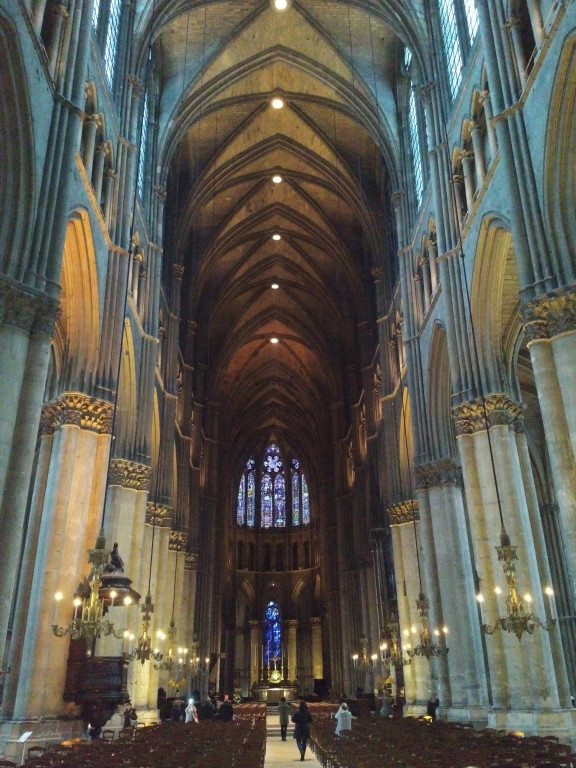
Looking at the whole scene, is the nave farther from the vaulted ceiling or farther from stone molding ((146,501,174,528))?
the vaulted ceiling

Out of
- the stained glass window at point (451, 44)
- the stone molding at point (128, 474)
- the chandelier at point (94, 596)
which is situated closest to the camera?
the chandelier at point (94, 596)

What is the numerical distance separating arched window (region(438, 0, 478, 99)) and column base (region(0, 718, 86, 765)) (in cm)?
1915

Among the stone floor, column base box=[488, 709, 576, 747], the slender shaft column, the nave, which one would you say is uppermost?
the slender shaft column

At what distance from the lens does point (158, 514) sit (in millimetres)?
26875

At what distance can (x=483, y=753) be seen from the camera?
9.32 metres

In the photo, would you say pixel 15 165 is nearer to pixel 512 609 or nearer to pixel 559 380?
pixel 559 380

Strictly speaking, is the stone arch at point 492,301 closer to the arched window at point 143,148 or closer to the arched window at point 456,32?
the arched window at point 456,32

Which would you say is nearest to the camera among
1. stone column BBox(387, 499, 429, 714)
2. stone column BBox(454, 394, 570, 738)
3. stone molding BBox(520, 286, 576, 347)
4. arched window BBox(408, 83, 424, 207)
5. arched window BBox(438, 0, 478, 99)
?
stone molding BBox(520, 286, 576, 347)

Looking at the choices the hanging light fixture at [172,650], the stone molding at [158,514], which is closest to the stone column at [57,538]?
the stone molding at [158,514]

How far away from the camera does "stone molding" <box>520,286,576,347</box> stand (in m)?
12.6

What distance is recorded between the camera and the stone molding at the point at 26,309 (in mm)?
11758

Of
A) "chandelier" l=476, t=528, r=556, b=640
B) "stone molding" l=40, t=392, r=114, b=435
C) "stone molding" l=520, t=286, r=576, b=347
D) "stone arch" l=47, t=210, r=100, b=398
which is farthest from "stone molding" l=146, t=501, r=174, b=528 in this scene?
"stone molding" l=520, t=286, r=576, b=347

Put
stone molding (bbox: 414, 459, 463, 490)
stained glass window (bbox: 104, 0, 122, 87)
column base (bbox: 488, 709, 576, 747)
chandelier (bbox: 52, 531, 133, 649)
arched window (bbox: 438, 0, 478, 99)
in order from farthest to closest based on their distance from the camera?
stone molding (bbox: 414, 459, 463, 490) < stained glass window (bbox: 104, 0, 122, 87) < arched window (bbox: 438, 0, 478, 99) < column base (bbox: 488, 709, 576, 747) < chandelier (bbox: 52, 531, 133, 649)

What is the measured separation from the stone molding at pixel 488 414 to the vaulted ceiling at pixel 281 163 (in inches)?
513
